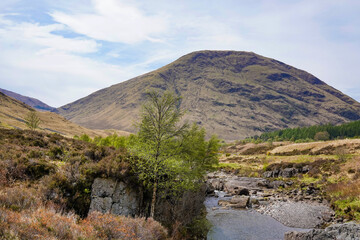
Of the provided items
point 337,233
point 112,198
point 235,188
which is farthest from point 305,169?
Answer: point 112,198

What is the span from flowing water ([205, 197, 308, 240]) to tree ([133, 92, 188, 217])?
9.44 m

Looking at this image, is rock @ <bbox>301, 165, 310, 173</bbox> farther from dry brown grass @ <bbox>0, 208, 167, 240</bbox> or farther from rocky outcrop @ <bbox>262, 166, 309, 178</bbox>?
dry brown grass @ <bbox>0, 208, 167, 240</bbox>

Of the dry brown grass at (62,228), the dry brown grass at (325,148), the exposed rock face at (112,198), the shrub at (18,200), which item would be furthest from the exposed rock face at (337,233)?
the dry brown grass at (325,148)

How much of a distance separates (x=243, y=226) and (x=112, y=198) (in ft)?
55.3

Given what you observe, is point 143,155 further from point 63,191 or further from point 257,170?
point 257,170

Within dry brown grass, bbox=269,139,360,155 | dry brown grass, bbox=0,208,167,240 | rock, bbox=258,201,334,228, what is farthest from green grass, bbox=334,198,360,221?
Answer: dry brown grass, bbox=269,139,360,155

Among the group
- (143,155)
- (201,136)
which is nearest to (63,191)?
(143,155)

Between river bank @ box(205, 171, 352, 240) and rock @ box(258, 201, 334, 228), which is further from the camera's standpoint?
rock @ box(258, 201, 334, 228)

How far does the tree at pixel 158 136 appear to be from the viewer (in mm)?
16969

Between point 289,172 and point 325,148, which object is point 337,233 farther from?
point 325,148

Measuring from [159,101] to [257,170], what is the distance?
5430 cm

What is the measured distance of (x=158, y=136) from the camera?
59.1 ft

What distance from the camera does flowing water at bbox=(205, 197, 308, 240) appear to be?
21953 mm

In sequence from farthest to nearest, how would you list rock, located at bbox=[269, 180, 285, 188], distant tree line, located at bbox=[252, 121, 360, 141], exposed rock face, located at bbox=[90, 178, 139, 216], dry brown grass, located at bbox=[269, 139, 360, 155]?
distant tree line, located at bbox=[252, 121, 360, 141] < dry brown grass, located at bbox=[269, 139, 360, 155] < rock, located at bbox=[269, 180, 285, 188] < exposed rock face, located at bbox=[90, 178, 139, 216]
